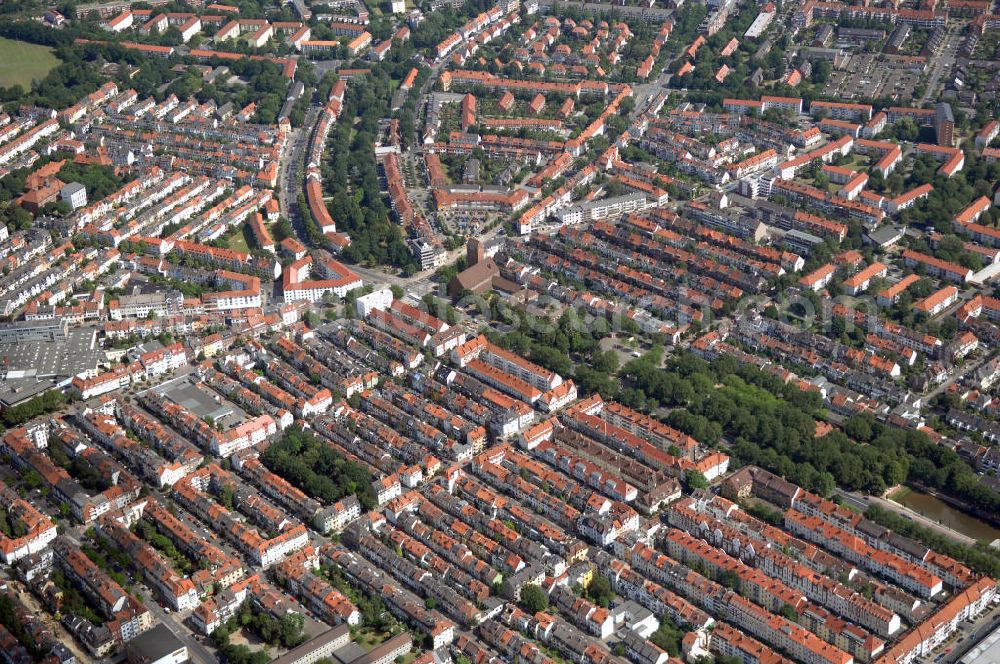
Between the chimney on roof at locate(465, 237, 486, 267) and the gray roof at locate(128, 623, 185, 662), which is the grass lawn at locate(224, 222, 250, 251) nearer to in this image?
the chimney on roof at locate(465, 237, 486, 267)

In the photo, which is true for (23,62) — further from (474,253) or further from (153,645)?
(153,645)

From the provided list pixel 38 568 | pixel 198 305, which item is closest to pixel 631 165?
pixel 198 305

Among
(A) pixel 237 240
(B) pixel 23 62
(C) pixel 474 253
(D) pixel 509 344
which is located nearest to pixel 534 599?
(D) pixel 509 344

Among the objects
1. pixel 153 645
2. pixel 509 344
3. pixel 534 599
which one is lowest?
pixel 153 645

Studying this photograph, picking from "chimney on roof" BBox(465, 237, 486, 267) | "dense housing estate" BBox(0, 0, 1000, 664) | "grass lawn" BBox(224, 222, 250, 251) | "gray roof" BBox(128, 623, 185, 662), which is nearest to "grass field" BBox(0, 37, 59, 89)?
"dense housing estate" BBox(0, 0, 1000, 664)

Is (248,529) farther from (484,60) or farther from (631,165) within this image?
(484,60)

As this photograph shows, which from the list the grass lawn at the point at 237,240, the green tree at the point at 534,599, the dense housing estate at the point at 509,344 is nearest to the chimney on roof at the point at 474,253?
the dense housing estate at the point at 509,344

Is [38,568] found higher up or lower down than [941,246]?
lower down
